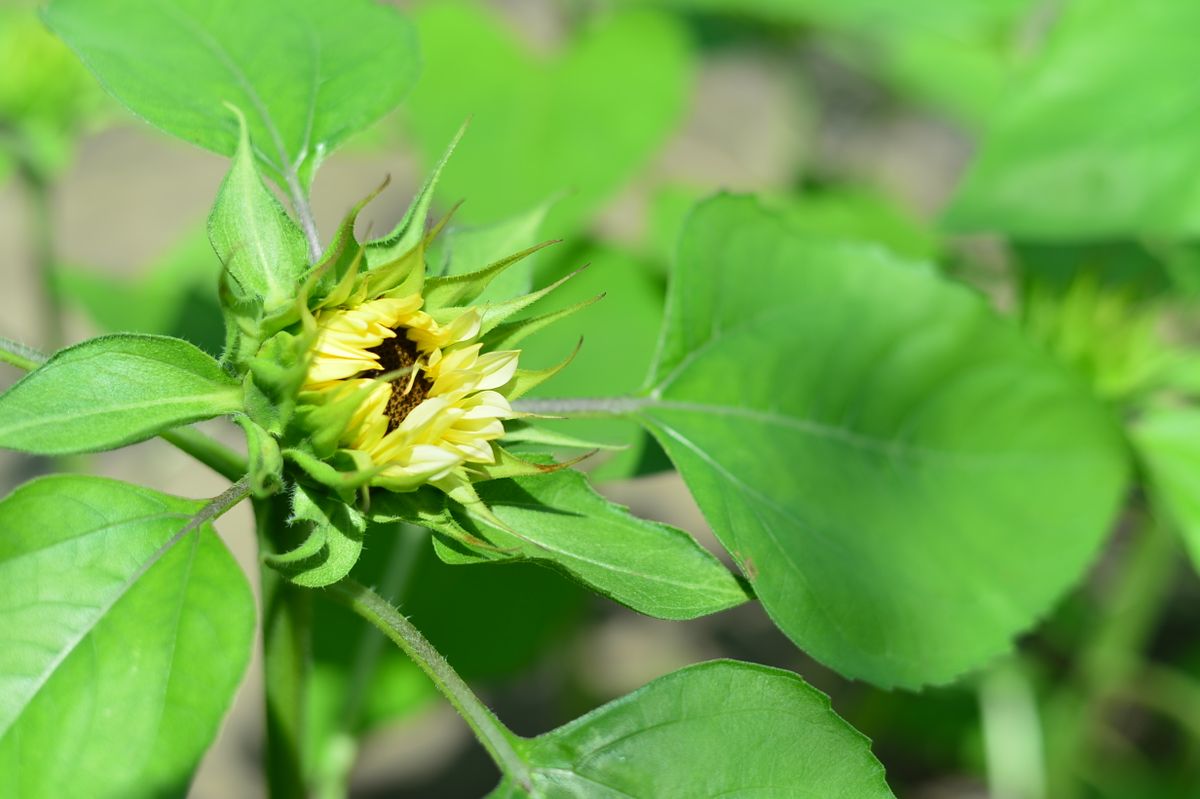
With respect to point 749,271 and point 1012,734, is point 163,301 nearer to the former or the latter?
point 749,271

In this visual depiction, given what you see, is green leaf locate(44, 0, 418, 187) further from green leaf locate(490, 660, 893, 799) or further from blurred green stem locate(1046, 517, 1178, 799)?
blurred green stem locate(1046, 517, 1178, 799)

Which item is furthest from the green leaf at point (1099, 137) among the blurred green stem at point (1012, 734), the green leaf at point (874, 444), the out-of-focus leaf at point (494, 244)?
the blurred green stem at point (1012, 734)

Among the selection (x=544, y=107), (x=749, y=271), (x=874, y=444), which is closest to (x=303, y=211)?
(x=749, y=271)

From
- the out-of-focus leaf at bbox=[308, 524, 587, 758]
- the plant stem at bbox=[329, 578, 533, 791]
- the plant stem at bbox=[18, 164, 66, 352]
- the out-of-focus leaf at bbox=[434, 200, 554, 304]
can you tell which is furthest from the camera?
the plant stem at bbox=[18, 164, 66, 352]

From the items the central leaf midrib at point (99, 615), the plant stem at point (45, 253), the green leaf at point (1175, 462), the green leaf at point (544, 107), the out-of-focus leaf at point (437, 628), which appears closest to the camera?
the central leaf midrib at point (99, 615)

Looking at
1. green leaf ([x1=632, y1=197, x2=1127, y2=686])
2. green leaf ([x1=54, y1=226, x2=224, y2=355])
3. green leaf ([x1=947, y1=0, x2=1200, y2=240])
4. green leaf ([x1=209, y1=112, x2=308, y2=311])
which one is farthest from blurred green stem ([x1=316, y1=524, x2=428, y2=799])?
green leaf ([x1=947, y1=0, x2=1200, y2=240])

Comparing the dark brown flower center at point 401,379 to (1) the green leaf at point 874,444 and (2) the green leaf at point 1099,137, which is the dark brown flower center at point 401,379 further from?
(2) the green leaf at point 1099,137

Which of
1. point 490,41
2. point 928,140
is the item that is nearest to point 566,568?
point 490,41
